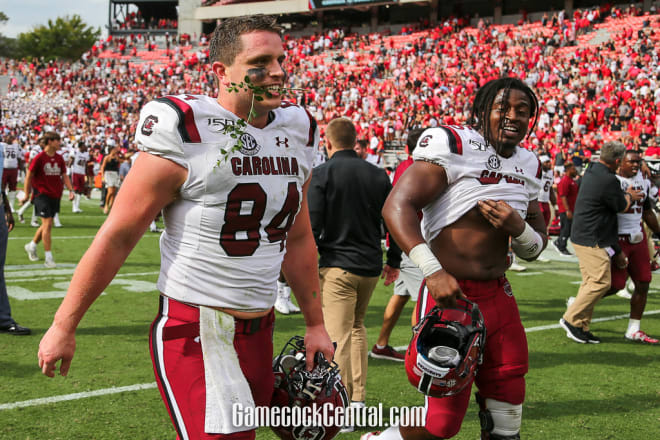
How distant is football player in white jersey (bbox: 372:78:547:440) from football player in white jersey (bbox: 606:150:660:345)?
4018 millimetres

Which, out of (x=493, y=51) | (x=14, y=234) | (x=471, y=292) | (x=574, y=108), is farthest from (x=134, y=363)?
(x=493, y=51)

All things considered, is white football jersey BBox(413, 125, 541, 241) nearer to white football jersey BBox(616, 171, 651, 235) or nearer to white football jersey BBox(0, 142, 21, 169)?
white football jersey BBox(616, 171, 651, 235)

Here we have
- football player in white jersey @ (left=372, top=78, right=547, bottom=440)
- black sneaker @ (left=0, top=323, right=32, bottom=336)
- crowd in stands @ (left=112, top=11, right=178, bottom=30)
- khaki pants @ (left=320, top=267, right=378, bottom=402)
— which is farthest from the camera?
crowd in stands @ (left=112, top=11, right=178, bottom=30)

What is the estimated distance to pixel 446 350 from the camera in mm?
2734

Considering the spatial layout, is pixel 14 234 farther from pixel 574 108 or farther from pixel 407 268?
pixel 574 108

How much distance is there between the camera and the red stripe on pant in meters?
2.21

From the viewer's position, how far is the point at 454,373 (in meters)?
2.69

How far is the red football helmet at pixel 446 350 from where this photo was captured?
8.81 feet

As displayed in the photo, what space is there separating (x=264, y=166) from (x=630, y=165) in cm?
579

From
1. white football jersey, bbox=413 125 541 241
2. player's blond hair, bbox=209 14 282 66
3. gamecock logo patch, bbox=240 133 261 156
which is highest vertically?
player's blond hair, bbox=209 14 282 66

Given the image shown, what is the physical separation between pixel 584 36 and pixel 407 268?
91.1 feet

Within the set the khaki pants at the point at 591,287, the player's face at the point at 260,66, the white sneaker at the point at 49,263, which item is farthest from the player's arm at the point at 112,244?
the white sneaker at the point at 49,263

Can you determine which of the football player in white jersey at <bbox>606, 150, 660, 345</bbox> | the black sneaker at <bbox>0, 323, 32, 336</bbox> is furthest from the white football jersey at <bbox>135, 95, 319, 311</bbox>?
the football player in white jersey at <bbox>606, 150, 660, 345</bbox>

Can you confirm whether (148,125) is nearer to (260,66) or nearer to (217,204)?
(217,204)
